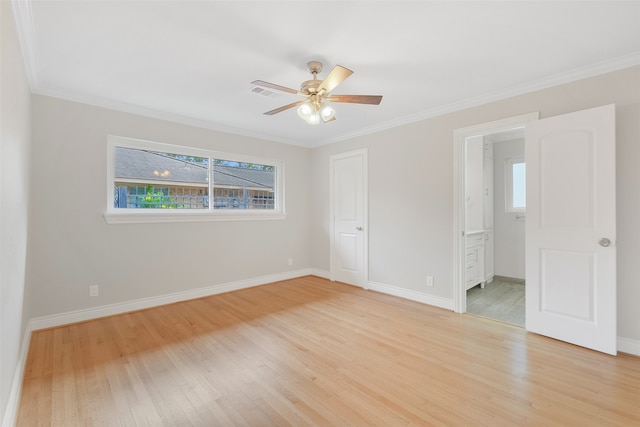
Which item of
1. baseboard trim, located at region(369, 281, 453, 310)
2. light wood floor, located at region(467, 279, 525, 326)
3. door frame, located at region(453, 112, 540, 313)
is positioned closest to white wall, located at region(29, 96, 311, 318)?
baseboard trim, located at region(369, 281, 453, 310)

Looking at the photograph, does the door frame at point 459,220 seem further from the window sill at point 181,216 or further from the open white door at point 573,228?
the window sill at point 181,216

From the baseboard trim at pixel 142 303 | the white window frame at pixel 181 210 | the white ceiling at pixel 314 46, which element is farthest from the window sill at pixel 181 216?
the white ceiling at pixel 314 46

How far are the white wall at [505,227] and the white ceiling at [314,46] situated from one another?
7.61 ft

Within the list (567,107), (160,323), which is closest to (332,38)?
(567,107)

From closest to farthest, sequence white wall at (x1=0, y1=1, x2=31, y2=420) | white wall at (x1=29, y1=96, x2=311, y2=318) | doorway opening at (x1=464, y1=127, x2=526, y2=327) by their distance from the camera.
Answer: white wall at (x1=0, y1=1, x2=31, y2=420) < white wall at (x1=29, y1=96, x2=311, y2=318) < doorway opening at (x1=464, y1=127, x2=526, y2=327)

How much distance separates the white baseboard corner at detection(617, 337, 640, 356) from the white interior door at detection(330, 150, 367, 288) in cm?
267

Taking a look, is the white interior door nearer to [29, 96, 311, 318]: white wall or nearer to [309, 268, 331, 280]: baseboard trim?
[309, 268, 331, 280]: baseboard trim

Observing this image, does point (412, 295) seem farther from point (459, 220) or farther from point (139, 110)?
point (139, 110)

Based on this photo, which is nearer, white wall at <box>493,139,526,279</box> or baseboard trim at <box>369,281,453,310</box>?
baseboard trim at <box>369,281,453,310</box>

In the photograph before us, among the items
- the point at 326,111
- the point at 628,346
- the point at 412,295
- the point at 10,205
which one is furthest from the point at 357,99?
the point at 628,346

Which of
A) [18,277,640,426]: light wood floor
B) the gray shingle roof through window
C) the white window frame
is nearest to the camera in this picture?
[18,277,640,426]: light wood floor

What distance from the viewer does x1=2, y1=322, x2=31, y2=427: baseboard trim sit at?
151cm

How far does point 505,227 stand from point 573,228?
8.55 ft

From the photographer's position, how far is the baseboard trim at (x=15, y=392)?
151 centimetres
